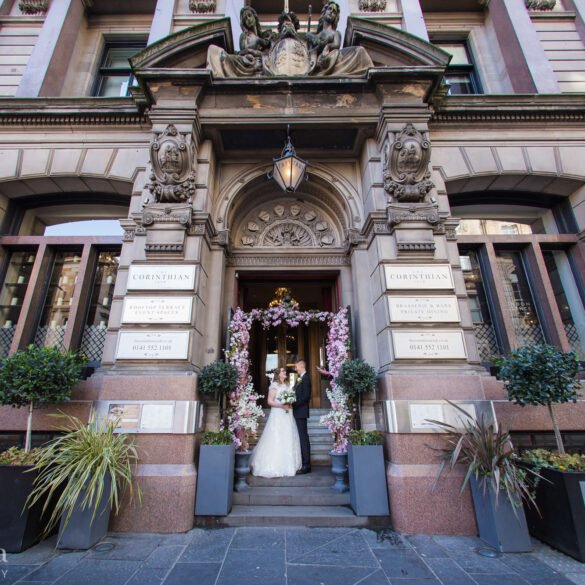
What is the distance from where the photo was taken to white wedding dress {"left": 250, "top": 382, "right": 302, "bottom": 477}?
21.0ft

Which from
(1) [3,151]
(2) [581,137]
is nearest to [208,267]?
(1) [3,151]

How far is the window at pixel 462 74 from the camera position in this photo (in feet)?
32.7

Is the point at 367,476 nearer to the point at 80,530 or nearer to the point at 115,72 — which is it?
the point at 80,530

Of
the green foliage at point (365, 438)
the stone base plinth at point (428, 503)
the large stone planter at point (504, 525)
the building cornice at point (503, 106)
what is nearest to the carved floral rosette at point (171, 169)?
the green foliage at point (365, 438)

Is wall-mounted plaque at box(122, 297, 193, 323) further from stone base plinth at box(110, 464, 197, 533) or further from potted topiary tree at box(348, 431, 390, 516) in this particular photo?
potted topiary tree at box(348, 431, 390, 516)

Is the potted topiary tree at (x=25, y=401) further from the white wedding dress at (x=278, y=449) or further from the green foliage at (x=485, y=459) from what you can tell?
the green foliage at (x=485, y=459)

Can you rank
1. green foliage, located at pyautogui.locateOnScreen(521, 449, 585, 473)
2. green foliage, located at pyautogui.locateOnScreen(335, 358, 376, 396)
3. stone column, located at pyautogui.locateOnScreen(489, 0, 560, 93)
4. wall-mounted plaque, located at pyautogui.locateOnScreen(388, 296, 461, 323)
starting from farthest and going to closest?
stone column, located at pyautogui.locateOnScreen(489, 0, 560, 93) < wall-mounted plaque, located at pyautogui.locateOnScreen(388, 296, 461, 323) < green foliage, located at pyautogui.locateOnScreen(335, 358, 376, 396) < green foliage, located at pyautogui.locateOnScreen(521, 449, 585, 473)

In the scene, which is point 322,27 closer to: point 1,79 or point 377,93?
point 377,93

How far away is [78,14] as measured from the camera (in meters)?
10.1

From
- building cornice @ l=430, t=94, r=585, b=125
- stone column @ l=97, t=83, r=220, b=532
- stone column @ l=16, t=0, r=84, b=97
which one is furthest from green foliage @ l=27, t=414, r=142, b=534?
building cornice @ l=430, t=94, r=585, b=125

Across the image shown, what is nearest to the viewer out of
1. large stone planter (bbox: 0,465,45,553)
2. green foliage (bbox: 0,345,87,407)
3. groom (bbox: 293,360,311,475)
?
large stone planter (bbox: 0,465,45,553)

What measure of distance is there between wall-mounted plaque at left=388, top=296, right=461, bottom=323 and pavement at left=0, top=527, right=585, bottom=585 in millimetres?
3351

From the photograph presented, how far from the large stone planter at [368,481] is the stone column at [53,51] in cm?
1162

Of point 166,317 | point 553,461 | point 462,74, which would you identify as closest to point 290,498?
point 166,317
